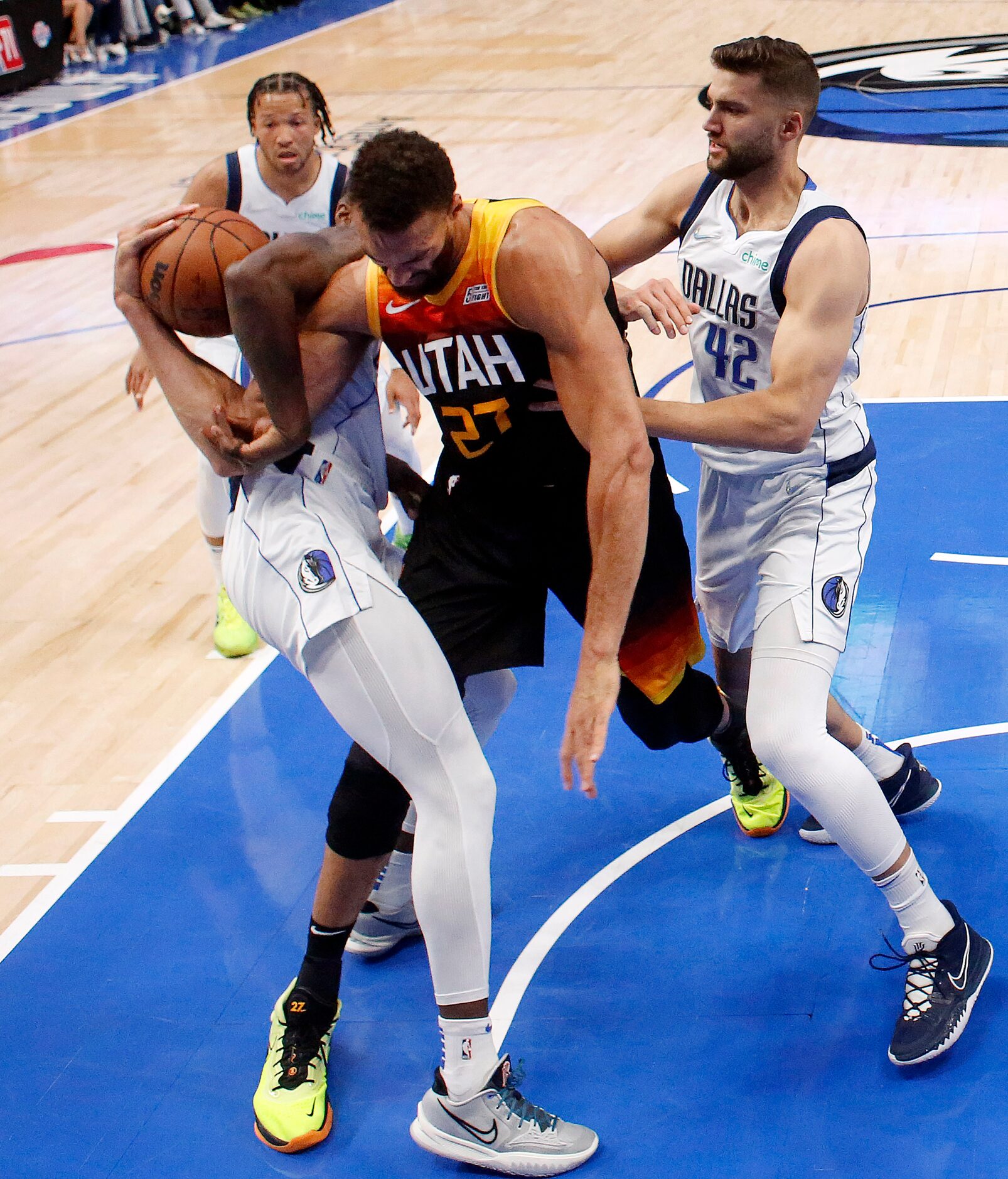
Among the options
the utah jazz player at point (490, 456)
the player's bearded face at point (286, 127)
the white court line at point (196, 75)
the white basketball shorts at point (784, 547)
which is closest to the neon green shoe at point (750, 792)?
the white basketball shorts at point (784, 547)

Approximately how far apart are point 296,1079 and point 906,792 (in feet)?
5.56

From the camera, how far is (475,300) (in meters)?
Result: 2.65

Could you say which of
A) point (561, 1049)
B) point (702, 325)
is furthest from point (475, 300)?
point (561, 1049)

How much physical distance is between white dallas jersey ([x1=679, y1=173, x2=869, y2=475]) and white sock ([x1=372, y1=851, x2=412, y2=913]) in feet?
4.08

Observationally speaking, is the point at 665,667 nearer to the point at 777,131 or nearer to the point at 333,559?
the point at 333,559

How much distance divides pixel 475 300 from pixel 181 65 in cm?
1505

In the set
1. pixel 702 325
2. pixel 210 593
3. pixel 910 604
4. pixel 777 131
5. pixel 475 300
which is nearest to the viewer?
pixel 475 300

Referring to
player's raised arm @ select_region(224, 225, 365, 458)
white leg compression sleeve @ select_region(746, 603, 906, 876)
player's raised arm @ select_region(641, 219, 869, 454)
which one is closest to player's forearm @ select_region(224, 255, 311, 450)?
player's raised arm @ select_region(224, 225, 365, 458)

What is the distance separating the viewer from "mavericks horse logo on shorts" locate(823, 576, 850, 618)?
10.0 feet

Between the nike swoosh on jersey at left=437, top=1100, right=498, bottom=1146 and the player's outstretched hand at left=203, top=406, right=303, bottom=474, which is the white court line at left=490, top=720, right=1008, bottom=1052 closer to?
the nike swoosh on jersey at left=437, top=1100, right=498, bottom=1146

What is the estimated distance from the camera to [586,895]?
3.52 meters

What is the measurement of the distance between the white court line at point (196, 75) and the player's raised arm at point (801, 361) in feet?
37.6

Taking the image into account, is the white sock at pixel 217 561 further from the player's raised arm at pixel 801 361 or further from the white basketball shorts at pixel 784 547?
the player's raised arm at pixel 801 361

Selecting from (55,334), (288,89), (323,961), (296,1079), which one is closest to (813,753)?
(323,961)
